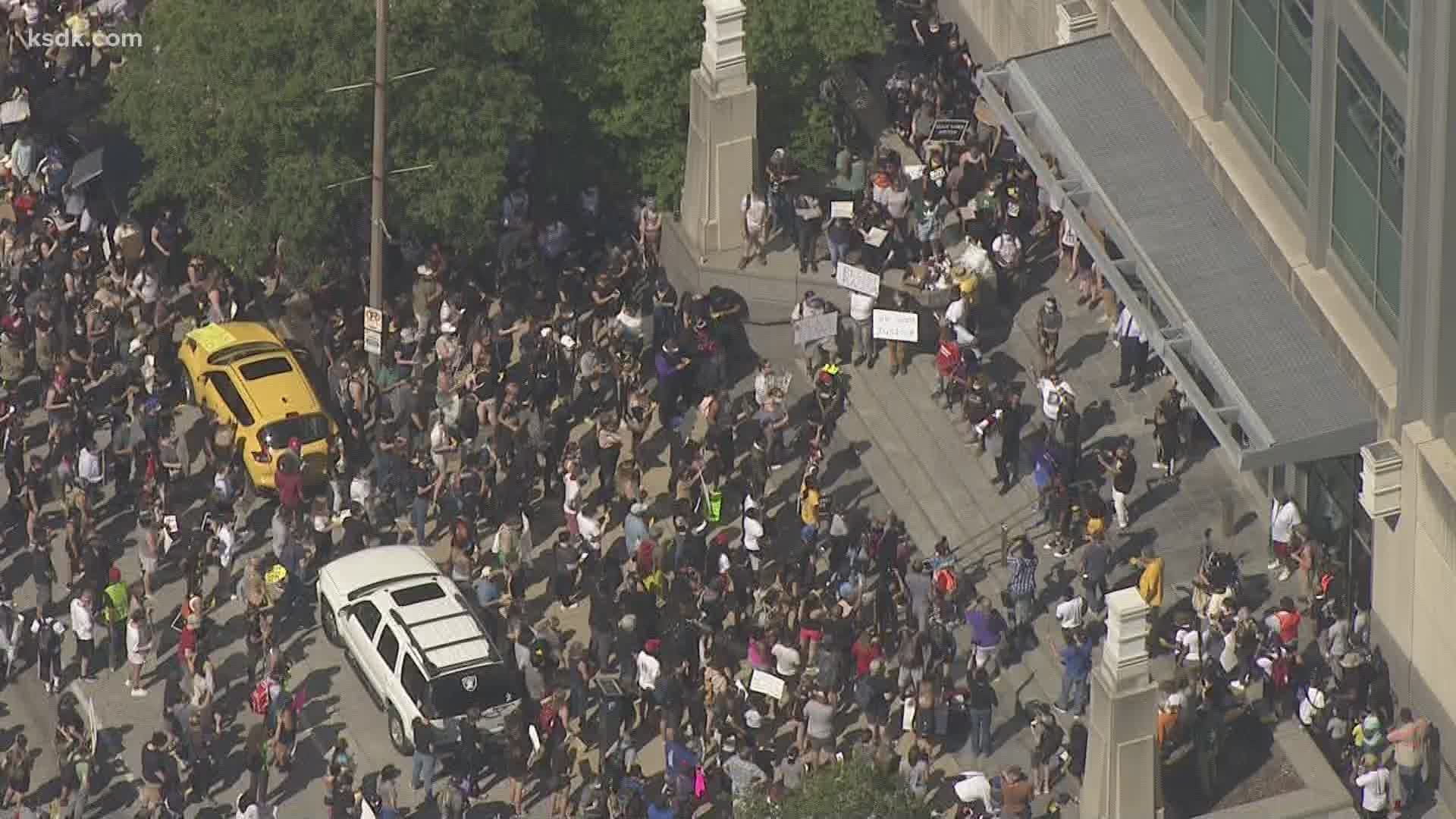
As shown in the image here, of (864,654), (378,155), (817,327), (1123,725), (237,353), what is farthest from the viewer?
(237,353)

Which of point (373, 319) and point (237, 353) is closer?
point (373, 319)

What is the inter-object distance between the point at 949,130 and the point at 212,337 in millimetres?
12092

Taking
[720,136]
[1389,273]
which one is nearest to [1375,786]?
[1389,273]

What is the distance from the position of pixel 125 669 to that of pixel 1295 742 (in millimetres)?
16774

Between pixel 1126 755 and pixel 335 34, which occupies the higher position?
pixel 335 34

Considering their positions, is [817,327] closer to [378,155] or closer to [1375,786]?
[378,155]

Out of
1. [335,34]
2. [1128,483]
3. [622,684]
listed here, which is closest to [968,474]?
[1128,483]

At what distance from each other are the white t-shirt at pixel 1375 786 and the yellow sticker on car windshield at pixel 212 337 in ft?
64.3

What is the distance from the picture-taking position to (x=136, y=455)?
6100 cm

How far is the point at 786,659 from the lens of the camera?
55.2 metres

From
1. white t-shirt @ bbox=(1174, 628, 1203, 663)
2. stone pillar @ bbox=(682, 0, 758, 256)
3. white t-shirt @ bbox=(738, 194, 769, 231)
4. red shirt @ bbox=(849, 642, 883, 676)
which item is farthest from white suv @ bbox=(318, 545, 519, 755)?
stone pillar @ bbox=(682, 0, 758, 256)

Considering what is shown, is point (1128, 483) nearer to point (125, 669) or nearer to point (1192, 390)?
point (1192, 390)

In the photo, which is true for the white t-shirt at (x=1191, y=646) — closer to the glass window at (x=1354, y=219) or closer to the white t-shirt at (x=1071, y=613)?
the white t-shirt at (x=1071, y=613)

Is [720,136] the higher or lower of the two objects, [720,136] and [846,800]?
the higher
